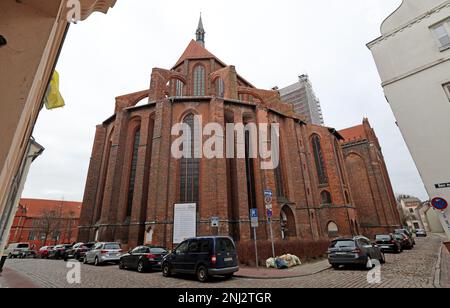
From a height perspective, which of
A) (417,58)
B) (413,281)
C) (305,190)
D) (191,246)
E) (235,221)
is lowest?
(413,281)

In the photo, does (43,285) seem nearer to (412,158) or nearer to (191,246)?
(191,246)

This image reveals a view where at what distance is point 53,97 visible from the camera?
150 inches

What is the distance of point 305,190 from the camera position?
23.9m

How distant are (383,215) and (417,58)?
2908 centimetres

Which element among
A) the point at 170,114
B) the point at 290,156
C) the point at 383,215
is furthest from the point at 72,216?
the point at 383,215

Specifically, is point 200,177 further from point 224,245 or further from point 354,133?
point 354,133

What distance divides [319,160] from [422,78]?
21.8m

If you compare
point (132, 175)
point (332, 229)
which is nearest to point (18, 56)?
point (132, 175)

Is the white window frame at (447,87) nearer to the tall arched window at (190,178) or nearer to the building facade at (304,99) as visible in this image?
the tall arched window at (190,178)

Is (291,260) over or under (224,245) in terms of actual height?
under

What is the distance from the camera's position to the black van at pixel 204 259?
27.7 feet

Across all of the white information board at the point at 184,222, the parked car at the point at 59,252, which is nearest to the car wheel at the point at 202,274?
the white information board at the point at 184,222

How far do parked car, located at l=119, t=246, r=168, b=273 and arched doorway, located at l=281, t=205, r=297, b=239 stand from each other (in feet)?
45.4

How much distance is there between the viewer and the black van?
8453 millimetres
